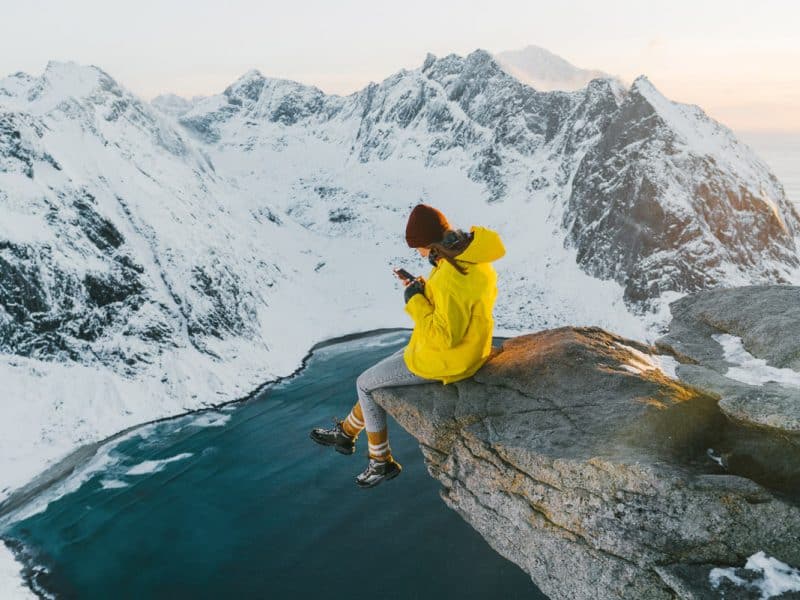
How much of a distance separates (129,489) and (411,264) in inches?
2433

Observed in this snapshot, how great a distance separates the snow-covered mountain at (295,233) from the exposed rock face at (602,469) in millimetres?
40113

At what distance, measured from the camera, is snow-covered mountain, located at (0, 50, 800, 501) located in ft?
148

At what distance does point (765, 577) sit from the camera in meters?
5.01

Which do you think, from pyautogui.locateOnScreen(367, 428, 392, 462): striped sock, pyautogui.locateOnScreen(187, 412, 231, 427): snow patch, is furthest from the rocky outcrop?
pyautogui.locateOnScreen(187, 412, 231, 427): snow patch

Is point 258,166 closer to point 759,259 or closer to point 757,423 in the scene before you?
point 759,259

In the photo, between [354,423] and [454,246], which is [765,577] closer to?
[454,246]

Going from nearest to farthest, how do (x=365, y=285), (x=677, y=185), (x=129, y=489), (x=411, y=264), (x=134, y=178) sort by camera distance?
(x=129, y=489), (x=134, y=178), (x=677, y=185), (x=365, y=285), (x=411, y=264)

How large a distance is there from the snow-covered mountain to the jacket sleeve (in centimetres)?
A: 4039

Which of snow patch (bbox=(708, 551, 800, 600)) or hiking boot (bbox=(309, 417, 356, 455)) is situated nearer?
snow patch (bbox=(708, 551, 800, 600))

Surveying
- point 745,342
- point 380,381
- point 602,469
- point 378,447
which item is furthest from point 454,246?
point 745,342

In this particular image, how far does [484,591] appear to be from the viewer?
16.0 meters

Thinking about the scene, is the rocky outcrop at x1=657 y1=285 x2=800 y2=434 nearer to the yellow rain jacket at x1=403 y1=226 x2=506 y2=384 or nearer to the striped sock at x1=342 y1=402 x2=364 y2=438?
the yellow rain jacket at x1=403 y1=226 x2=506 y2=384

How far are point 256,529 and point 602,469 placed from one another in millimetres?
22273

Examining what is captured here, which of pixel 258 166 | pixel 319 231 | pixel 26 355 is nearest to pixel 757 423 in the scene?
pixel 26 355
